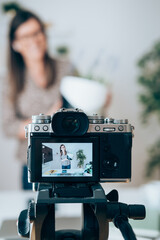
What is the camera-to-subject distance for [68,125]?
94cm

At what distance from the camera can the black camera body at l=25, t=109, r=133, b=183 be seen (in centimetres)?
93

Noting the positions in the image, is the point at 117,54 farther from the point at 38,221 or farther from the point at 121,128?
the point at 38,221

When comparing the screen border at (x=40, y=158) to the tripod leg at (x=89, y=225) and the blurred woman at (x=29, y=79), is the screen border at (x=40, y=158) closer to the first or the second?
the tripod leg at (x=89, y=225)

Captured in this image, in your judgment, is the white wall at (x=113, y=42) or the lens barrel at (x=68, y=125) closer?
the lens barrel at (x=68, y=125)

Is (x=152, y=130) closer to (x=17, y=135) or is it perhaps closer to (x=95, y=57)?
(x=95, y=57)

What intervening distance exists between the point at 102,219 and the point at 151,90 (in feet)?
8.33

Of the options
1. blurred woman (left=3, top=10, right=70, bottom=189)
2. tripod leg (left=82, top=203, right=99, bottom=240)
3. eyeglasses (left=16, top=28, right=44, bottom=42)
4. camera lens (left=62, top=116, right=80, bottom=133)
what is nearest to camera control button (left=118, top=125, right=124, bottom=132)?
camera lens (left=62, top=116, right=80, bottom=133)

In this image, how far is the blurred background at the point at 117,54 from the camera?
10.9 ft

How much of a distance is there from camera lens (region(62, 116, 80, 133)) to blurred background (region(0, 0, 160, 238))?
237cm

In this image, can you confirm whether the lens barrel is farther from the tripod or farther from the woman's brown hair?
the woman's brown hair

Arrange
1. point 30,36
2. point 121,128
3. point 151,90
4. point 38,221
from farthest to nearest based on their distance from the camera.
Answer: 1. point 151,90
2. point 30,36
3. point 121,128
4. point 38,221

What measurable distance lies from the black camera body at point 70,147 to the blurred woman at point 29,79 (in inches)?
88.5

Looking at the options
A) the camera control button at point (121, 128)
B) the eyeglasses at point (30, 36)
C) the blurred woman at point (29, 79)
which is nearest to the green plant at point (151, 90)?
the blurred woman at point (29, 79)

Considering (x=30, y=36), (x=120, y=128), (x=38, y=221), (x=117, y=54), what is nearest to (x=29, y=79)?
(x=30, y=36)
